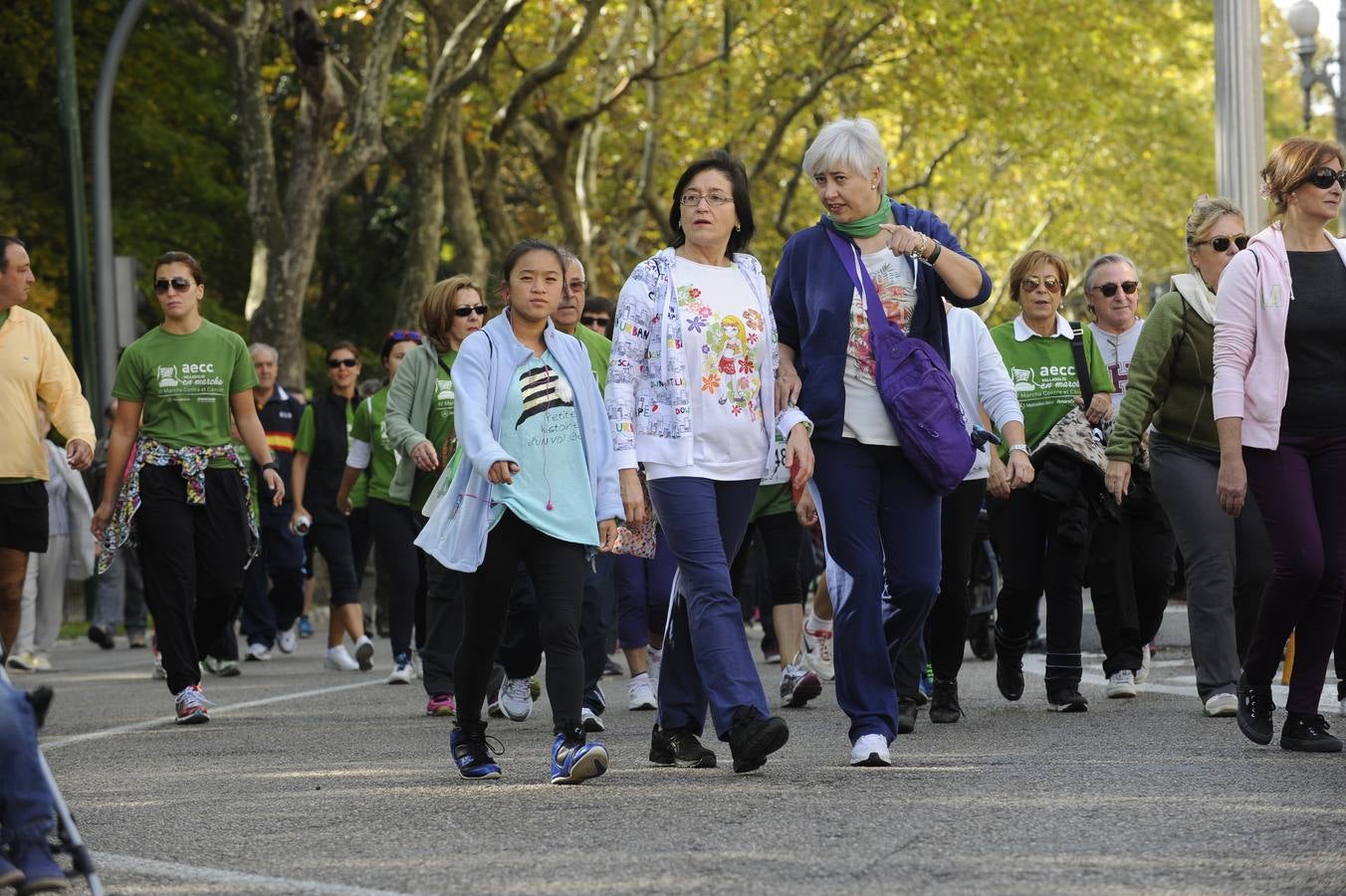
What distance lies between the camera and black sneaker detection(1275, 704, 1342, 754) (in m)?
7.25

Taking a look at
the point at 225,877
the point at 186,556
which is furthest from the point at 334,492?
the point at 225,877

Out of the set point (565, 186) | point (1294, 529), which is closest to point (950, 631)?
point (1294, 529)

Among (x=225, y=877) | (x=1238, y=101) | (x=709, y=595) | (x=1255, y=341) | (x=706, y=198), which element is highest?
(x=1238, y=101)

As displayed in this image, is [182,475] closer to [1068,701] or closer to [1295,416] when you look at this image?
[1068,701]

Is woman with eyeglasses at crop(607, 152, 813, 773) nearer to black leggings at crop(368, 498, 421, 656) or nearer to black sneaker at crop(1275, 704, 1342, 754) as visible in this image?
black sneaker at crop(1275, 704, 1342, 754)

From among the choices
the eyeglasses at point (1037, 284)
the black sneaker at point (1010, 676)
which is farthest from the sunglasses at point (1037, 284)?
the black sneaker at point (1010, 676)

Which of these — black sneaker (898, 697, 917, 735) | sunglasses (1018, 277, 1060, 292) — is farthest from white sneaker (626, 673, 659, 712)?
sunglasses (1018, 277, 1060, 292)

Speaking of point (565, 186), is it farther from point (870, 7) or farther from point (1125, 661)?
point (1125, 661)

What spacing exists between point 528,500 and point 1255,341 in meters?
2.50

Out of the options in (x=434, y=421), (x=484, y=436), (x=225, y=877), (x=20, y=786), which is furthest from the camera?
(x=434, y=421)

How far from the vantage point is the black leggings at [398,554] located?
11.5 meters

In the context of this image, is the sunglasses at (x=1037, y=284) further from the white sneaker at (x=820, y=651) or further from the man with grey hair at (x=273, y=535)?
the man with grey hair at (x=273, y=535)

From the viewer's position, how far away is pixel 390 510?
11.6 meters

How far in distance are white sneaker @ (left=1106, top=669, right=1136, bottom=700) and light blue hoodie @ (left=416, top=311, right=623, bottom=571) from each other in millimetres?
3465
